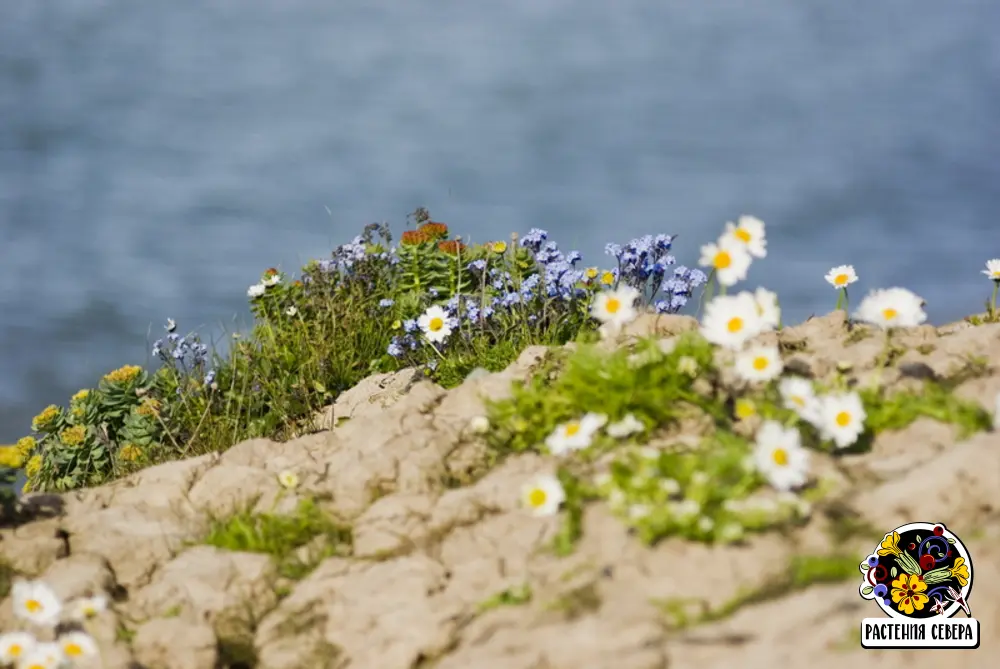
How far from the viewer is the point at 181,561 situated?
4.06 meters

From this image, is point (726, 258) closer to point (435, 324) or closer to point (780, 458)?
point (780, 458)

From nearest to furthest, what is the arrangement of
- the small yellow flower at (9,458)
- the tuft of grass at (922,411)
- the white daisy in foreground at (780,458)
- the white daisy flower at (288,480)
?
1. the white daisy in foreground at (780,458)
2. the tuft of grass at (922,411)
3. the white daisy flower at (288,480)
4. the small yellow flower at (9,458)

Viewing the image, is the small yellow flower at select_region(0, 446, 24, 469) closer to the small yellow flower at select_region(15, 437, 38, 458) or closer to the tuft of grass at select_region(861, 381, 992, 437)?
the small yellow flower at select_region(15, 437, 38, 458)

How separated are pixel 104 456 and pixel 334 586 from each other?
14.1 ft

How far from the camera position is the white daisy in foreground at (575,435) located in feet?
12.5

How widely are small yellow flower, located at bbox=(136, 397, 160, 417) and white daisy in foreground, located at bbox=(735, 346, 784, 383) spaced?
14.8 feet

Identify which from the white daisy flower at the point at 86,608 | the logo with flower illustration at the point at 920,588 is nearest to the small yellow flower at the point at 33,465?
the white daisy flower at the point at 86,608

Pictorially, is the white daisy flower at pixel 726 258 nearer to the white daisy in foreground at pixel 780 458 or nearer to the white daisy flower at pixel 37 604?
the white daisy in foreground at pixel 780 458

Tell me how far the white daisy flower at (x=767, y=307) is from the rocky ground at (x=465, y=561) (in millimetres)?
604

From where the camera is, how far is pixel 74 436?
7145 millimetres

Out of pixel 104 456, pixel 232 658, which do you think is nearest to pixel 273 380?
pixel 104 456

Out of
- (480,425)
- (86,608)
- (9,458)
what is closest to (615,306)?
(480,425)

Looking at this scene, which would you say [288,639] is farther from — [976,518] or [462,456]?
[976,518]

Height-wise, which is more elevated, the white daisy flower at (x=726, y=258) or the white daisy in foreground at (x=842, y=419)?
the white daisy flower at (x=726, y=258)
